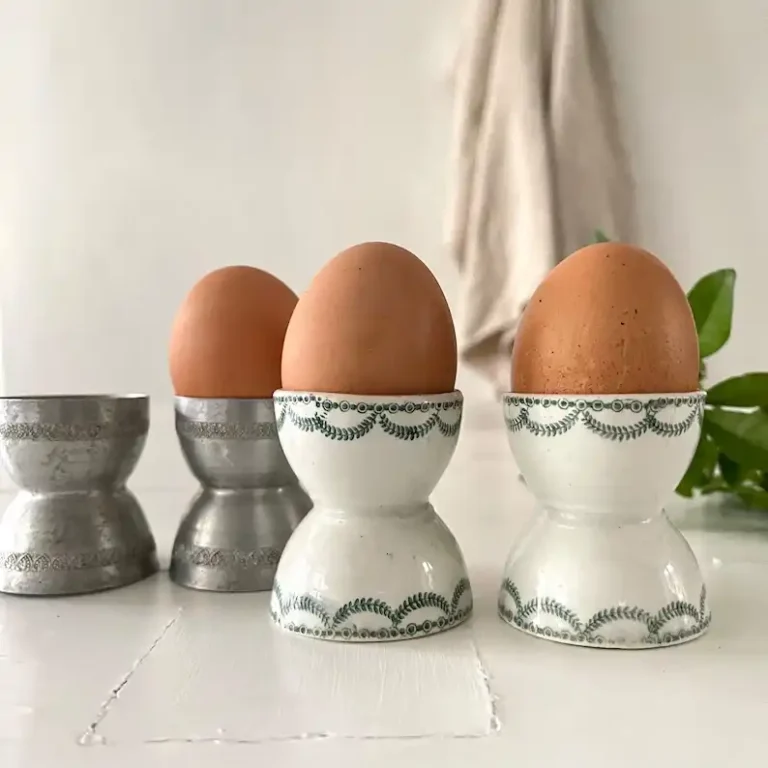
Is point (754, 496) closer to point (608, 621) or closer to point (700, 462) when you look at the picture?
point (700, 462)

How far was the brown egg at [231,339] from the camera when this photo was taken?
0.47 metres

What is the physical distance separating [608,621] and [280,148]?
34.9 inches

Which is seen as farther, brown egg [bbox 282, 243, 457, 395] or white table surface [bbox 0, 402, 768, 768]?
brown egg [bbox 282, 243, 457, 395]

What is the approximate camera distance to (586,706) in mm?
317

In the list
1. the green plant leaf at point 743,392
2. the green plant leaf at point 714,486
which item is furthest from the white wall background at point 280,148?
the green plant leaf at point 743,392

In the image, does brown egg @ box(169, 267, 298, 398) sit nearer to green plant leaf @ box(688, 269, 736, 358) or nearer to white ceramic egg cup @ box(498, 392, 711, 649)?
white ceramic egg cup @ box(498, 392, 711, 649)

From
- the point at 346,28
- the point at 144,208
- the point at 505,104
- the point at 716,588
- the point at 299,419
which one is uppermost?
the point at 346,28

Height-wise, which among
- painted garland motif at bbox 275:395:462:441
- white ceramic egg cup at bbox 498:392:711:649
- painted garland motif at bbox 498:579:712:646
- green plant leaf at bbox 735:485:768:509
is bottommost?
green plant leaf at bbox 735:485:768:509

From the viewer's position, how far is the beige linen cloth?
1024 mm

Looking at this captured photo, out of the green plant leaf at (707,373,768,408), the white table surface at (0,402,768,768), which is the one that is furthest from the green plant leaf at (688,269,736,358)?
the white table surface at (0,402,768,768)

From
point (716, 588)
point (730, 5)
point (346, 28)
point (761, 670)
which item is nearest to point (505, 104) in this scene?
point (346, 28)

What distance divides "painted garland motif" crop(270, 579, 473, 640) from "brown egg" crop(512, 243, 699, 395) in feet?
0.40

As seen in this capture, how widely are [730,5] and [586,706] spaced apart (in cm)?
109

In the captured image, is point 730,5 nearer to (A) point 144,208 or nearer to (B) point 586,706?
(A) point 144,208
